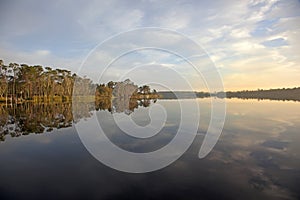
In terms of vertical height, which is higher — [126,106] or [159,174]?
[126,106]

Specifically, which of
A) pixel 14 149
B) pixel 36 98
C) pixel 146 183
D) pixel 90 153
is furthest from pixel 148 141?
pixel 36 98

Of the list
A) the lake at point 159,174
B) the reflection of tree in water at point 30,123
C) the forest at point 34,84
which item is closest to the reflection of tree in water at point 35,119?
the reflection of tree in water at point 30,123

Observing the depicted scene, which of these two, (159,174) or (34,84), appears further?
(34,84)

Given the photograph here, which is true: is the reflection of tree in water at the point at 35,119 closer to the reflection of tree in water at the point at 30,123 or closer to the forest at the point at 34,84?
the reflection of tree in water at the point at 30,123

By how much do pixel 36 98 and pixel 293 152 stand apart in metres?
65.8

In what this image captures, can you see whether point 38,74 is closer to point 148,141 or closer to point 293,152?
point 148,141

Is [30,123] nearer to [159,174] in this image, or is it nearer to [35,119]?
[35,119]

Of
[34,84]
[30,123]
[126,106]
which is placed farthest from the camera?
[34,84]

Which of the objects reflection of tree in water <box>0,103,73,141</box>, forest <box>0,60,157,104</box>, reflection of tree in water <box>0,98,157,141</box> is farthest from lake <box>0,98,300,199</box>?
forest <box>0,60,157,104</box>

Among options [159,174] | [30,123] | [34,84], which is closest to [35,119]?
[30,123]

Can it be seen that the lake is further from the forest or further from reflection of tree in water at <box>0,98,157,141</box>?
the forest

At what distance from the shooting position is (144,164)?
861 cm

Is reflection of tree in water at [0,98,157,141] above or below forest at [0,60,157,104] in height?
below

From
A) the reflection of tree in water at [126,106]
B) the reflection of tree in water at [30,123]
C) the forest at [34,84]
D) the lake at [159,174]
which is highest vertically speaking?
the forest at [34,84]
